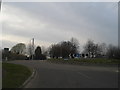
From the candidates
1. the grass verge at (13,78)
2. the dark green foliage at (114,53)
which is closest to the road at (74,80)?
the grass verge at (13,78)

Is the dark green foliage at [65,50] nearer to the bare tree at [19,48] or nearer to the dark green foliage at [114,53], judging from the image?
the bare tree at [19,48]

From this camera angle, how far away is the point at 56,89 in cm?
1481

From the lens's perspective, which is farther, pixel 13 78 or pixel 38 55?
pixel 38 55

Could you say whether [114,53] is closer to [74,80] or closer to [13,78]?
[74,80]

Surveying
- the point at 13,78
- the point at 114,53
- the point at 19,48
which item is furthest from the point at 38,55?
the point at 13,78

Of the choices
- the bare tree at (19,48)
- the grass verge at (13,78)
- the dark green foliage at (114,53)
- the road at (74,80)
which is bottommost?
the road at (74,80)

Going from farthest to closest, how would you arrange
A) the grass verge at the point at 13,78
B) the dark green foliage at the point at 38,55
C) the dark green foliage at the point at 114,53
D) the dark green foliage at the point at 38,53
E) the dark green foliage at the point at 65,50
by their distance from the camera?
the dark green foliage at the point at 38,53 < the dark green foliage at the point at 38,55 < the dark green foliage at the point at 65,50 < the dark green foliage at the point at 114,53 < the grass verge at the point at 13,78

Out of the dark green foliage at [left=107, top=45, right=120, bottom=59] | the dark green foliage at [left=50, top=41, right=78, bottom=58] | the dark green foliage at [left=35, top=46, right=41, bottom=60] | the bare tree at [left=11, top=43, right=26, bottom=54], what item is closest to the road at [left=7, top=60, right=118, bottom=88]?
the dark green foliage at [left=107, top=45, right=120, bottom=59]

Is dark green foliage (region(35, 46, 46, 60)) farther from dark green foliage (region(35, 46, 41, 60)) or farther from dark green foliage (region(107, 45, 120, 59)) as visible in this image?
dark green foliage (region(107, 45, 120, 59))

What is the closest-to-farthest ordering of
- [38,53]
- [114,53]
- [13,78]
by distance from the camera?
[13,78] < [114,53] < [38,53]

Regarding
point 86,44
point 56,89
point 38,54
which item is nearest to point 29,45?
point 38,54

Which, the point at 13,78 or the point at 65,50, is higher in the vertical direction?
the point at 65,50

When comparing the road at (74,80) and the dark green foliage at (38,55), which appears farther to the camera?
the dark green foliage at (38,55)

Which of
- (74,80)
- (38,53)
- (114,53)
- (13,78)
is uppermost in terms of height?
(114,53)
